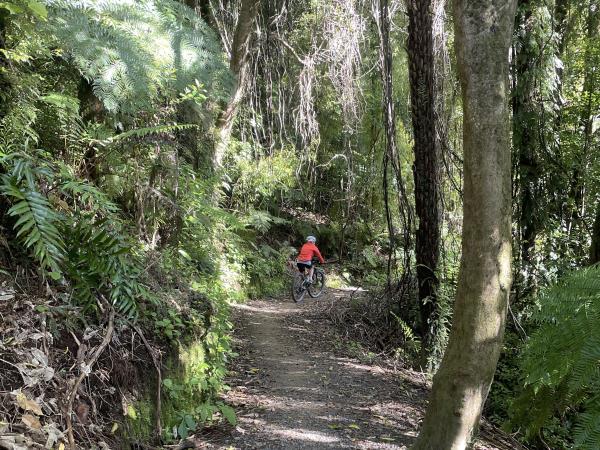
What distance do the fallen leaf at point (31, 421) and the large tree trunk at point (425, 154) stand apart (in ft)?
18.1

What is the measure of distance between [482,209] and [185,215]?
3615mm

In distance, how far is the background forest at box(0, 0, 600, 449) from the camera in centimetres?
318

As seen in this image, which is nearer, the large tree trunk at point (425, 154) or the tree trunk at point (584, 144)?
the large tree trunk at point (425, 154)

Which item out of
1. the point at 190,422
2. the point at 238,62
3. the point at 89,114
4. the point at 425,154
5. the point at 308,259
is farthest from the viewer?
the point at 308,259

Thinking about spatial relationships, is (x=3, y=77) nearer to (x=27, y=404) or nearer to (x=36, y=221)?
(x=36, y=221)

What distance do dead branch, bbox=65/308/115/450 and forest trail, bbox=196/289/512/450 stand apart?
51.1 inches

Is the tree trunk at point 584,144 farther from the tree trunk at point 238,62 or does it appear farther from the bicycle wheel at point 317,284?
the bicycle wheel at point 317,284

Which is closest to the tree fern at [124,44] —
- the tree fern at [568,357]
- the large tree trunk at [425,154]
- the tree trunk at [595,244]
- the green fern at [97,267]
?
the green fern at [97,267]

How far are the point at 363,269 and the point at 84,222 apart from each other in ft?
50.1

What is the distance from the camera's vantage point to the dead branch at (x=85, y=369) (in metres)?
2.78

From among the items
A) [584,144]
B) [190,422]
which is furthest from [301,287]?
[190,422]

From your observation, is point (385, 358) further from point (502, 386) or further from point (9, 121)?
point (9, 121)

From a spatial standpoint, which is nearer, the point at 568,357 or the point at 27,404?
the point at 27,404

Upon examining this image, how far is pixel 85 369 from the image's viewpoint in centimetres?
311
